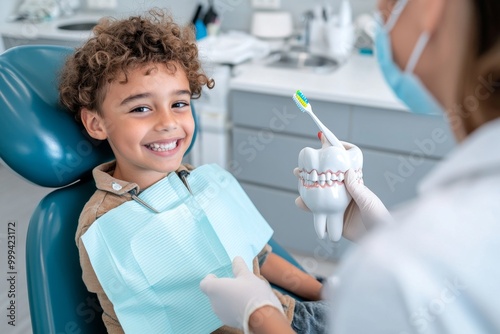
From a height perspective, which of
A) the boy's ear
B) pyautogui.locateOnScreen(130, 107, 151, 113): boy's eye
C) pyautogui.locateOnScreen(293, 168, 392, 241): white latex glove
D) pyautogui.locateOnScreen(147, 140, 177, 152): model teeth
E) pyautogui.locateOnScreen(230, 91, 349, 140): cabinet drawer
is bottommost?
pyautogui.locateOnScreen(230, 91, 349, 140): cabinet drawer

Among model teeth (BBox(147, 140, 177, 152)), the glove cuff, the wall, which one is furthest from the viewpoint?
the wall

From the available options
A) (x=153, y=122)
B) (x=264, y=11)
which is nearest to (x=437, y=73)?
(x=153, y=122)

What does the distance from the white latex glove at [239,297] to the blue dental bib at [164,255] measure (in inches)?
6.8

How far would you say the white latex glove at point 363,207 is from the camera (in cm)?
107

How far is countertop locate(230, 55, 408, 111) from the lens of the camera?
6.18ft

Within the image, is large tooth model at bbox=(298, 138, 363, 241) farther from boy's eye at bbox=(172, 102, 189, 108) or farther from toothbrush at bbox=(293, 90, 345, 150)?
boy's eye at bbox=(172, 102, 189, 108)

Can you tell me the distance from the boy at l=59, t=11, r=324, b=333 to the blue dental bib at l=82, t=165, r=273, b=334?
4 cm

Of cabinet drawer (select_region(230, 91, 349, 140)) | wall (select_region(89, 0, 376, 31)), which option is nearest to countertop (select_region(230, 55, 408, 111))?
cabinet drawer (select_region(230, 91, 349, 140))

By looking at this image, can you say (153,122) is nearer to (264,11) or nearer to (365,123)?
(365,123)

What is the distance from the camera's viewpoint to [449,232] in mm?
542

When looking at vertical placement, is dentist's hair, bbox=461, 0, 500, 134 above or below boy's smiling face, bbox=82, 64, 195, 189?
above

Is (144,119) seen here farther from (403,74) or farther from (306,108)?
(403,74)

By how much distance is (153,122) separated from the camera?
3.78 ft

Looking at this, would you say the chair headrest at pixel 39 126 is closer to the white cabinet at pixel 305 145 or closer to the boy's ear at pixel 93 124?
the boy's ear at pixel 93 124
